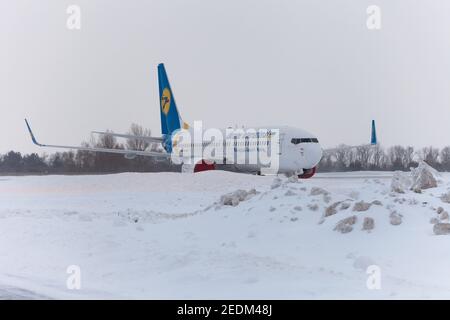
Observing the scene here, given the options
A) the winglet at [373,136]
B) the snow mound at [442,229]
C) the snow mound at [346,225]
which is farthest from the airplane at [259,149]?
the snow mound at [442,229]

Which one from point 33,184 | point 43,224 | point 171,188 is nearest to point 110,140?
point 33,184

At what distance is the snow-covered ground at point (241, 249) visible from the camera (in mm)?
10164

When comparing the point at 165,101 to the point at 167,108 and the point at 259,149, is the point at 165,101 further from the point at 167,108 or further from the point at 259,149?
the point at 259,149

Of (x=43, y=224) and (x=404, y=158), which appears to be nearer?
(x=43, y=224)

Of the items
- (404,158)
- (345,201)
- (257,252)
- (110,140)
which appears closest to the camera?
(257,252)

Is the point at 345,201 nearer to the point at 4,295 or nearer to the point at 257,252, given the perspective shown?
the point at 257,252

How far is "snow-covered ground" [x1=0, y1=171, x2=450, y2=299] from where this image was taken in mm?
10164

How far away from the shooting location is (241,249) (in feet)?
41.7

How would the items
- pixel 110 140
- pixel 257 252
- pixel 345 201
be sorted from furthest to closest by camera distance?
pixel 110 140
pixel 345 201
pixel 257 252

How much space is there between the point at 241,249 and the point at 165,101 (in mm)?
37243

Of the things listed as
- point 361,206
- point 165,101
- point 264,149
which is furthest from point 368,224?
point 165,101

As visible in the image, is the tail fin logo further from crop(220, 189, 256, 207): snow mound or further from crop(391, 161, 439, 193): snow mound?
crop(391, 161, 439, 193): snow mound

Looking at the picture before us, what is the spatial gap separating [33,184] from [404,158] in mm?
25206

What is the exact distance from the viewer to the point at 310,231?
45.3 feet
